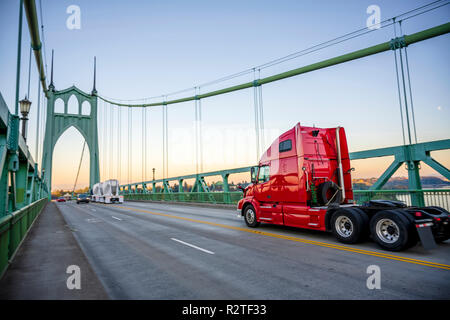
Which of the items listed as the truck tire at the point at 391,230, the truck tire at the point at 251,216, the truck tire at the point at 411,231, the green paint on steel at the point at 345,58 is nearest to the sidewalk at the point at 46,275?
the truck tire at the point at 251,216

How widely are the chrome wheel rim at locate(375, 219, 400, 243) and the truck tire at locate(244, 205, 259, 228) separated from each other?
15.6ft

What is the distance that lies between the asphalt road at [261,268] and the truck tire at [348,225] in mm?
267

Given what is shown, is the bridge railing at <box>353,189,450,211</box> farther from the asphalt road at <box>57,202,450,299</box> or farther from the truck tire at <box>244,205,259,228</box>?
the truck tire at <box>244,205,259,228</box>

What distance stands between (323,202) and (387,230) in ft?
7.73

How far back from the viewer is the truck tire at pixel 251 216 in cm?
1085

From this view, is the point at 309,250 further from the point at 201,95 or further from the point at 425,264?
the point at 201,95

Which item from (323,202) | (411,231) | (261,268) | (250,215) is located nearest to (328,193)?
(323,202)

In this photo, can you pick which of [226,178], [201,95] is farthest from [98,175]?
[226,178]

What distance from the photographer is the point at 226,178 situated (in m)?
23.3

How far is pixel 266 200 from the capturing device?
1057cm

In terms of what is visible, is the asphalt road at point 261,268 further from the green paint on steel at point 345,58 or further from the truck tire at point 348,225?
the green paint on steel at point 345,58

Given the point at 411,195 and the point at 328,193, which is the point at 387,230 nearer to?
the point at 328,193
